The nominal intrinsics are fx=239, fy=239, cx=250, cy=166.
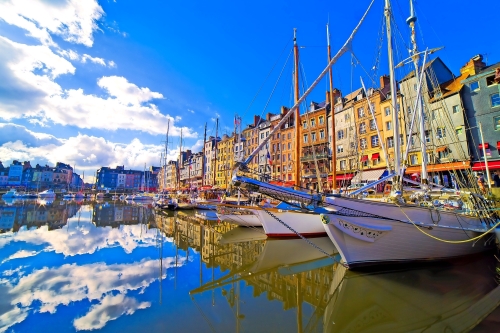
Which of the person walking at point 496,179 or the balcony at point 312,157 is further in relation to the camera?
the balcony at point 312,157

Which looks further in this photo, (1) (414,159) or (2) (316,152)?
(2) (316,152)

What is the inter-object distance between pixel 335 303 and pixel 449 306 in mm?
3331

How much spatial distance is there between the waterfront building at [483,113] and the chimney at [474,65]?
0.10 meters

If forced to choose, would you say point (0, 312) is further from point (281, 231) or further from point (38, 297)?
point (281, 231)

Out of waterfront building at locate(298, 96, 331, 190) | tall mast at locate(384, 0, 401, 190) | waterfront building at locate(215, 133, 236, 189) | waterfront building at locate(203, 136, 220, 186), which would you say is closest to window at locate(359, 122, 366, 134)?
waterfront building at locate(298, 96, 331, 190)

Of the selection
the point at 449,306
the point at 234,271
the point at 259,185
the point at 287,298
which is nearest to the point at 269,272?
the point at 234,271

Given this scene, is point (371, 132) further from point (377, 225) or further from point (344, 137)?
point (377, 225)

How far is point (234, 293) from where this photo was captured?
27.3 ft

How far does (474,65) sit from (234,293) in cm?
3836

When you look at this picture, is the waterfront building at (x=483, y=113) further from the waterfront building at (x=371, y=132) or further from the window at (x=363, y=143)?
the window at (x=363, y=143)

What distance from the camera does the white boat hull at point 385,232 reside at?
966cm

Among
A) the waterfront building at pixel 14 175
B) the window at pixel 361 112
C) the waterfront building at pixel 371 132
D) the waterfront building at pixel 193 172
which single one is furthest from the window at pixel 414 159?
the waterfront building at pixel 14 175

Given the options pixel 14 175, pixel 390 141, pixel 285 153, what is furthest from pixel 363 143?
pixel 14 175

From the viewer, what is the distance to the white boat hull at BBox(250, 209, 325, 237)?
1723 cm
